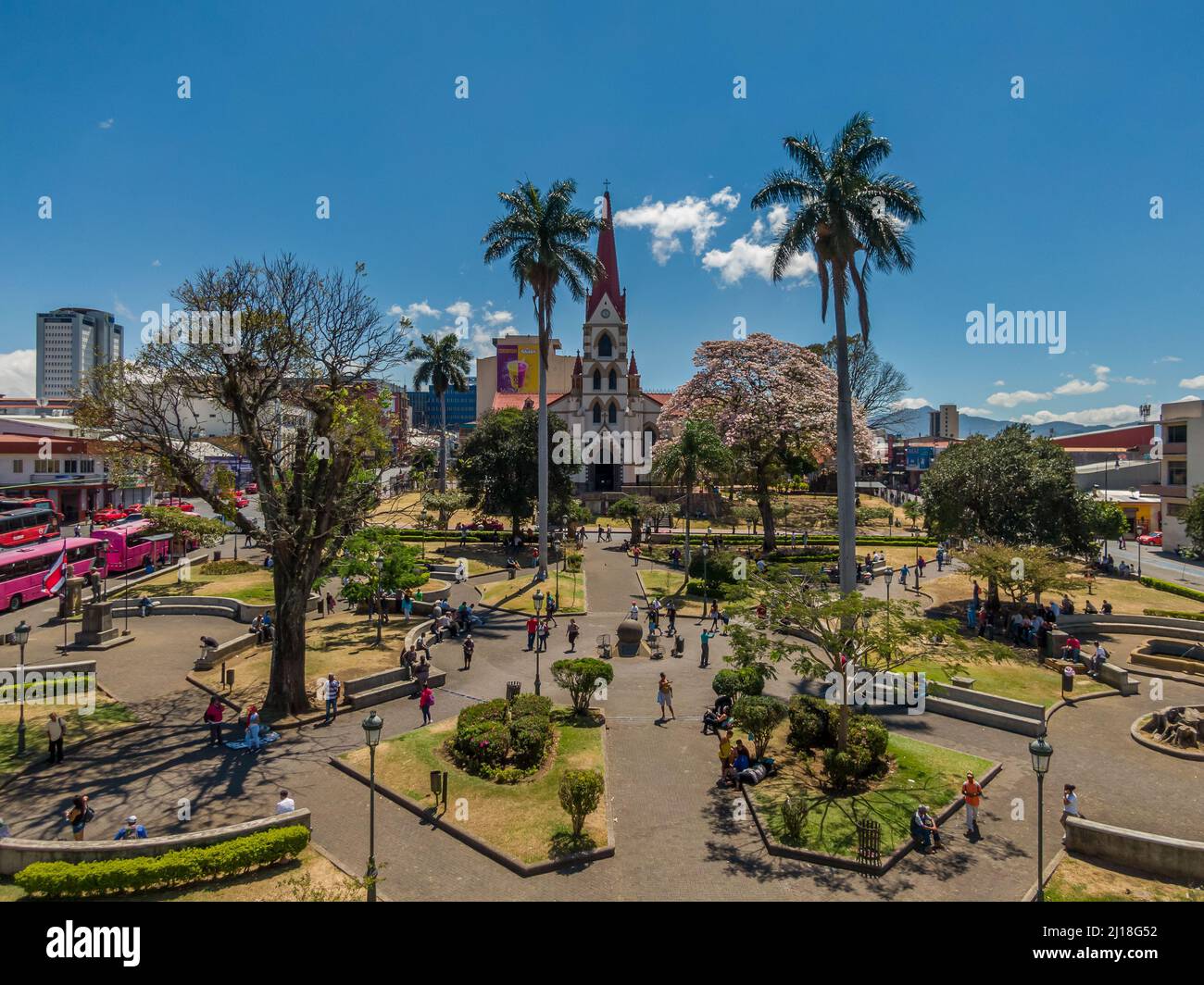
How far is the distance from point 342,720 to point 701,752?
34.6 ft

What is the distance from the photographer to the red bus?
35.9 metres

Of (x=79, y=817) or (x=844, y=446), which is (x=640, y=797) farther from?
(x=844, y=446)

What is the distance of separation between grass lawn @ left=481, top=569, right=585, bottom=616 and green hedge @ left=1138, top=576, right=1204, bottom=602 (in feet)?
107

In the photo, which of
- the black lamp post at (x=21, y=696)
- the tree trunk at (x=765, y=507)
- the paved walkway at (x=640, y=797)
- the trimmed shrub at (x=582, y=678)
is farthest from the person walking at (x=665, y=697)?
the tree trunk at (x=765, y=507)

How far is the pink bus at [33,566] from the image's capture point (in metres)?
30.5

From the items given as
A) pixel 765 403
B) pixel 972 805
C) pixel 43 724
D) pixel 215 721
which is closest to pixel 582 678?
pixel 215 721

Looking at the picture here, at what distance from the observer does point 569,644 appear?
27.2 metres

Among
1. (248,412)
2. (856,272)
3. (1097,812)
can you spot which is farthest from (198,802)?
(856,272)

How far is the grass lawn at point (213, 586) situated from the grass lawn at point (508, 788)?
56.5 ft

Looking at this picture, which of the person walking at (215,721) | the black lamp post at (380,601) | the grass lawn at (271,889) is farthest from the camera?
the black lamp post at (380,601)

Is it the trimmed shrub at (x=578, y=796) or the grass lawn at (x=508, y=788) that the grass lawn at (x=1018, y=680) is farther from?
the trimmed shrub at (x=578, y=796)

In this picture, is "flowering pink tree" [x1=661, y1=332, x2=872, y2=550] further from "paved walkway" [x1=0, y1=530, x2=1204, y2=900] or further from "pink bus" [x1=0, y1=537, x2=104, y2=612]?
"pink bus" [x1=0, y1=537, x2=104, y2=612]
